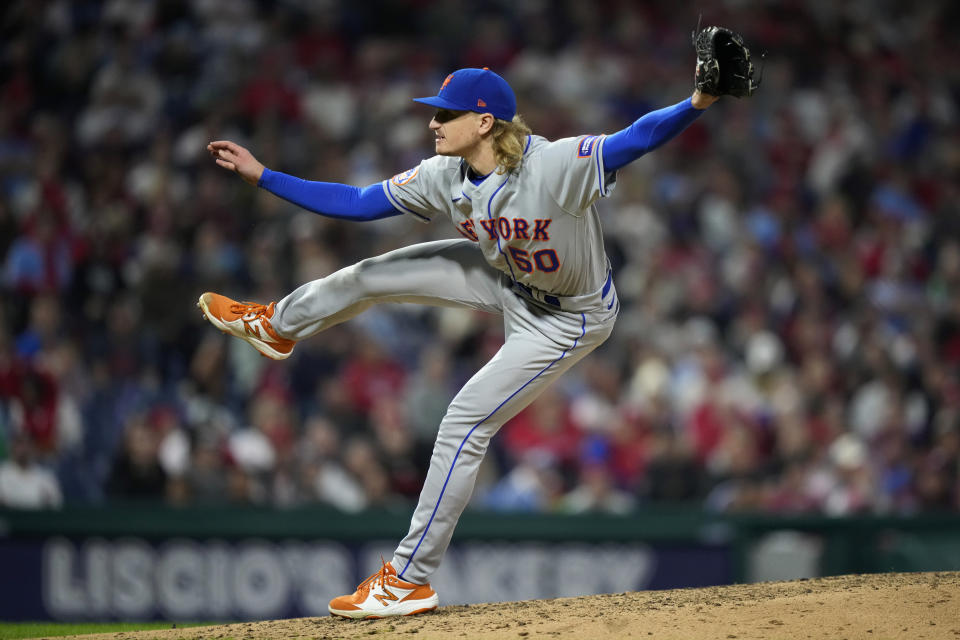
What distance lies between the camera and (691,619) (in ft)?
12.1

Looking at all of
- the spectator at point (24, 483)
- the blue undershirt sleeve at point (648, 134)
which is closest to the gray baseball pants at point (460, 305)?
the blue undershirt sleeve at point (648, 134)

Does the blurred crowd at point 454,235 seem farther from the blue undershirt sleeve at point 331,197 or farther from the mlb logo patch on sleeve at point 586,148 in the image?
the mlb logo patch on sleeve at point 586,148

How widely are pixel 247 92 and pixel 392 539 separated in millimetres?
4600

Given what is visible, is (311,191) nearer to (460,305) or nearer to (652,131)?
(460,305)

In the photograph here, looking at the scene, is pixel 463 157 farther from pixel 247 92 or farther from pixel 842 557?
pixel 247 92

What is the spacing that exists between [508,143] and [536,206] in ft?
0.81

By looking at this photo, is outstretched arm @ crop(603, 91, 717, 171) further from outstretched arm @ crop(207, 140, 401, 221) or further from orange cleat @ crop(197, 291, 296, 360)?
orange cleat @ crop(197, 291, 296, 360)

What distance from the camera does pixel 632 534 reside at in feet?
21.2

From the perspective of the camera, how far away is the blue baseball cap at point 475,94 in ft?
12.2

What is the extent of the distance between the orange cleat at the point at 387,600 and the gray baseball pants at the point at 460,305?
0.15 feet

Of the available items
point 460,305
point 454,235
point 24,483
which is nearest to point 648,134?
point 460,305

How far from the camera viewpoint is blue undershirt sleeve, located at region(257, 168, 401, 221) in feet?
13.1

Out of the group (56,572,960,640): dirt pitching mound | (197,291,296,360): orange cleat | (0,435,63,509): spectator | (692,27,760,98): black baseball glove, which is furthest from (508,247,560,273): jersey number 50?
(0,435,63,509): spectator

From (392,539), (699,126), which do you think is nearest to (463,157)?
(392,539)
